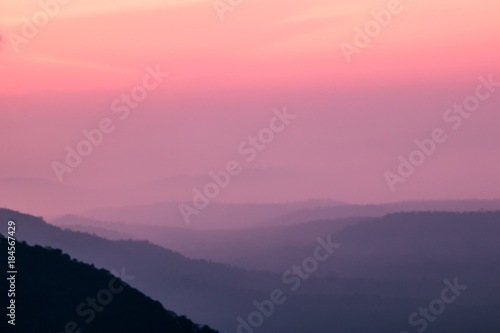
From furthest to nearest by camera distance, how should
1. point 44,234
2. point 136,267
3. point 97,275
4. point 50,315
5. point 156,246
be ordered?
point 156,246 < point 136,267 < point 44,234 < point 97,275 < point 50,315

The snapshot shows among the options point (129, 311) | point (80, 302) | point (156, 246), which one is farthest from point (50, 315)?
point (156, 246)

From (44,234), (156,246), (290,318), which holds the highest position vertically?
(156,246)

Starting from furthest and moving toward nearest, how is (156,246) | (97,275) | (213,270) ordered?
1. (213,270)
2. (156,246)
3. (97,275)

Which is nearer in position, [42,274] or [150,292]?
[42,274]

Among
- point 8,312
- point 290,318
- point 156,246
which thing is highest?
point 156,246

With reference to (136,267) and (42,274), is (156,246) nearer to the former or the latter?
(136,267)

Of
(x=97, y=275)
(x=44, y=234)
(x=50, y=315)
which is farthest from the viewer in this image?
(x=44, y=234)

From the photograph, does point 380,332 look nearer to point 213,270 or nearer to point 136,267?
point 213,270

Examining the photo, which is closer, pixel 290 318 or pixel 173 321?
pixel 173 321

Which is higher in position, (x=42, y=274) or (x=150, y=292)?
(x=150, y=292)

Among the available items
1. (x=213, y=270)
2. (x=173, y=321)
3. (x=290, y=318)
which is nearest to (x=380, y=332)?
(x=290, y=318)
